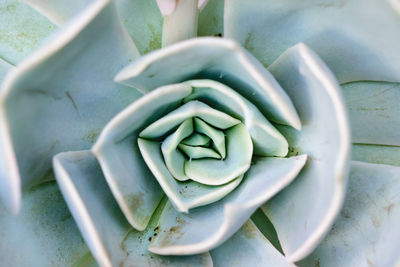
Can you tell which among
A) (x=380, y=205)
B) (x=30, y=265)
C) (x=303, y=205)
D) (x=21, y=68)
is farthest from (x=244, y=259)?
(x=21, y=68)

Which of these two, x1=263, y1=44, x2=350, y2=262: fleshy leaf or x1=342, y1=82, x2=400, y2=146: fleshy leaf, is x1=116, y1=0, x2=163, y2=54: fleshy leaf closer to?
x1=263, y1=44, x2=350, y2=262: fleshy leaf

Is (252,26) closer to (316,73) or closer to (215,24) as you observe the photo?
(215,24)

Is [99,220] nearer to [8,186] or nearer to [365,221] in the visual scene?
[8,186]

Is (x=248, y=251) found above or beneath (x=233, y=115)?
beneath

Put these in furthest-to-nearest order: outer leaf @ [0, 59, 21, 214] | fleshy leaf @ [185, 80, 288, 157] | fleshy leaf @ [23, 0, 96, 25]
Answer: fleshy leaf @ [23, 0, 96, 25] → fleshy leaf @ [185, 80, 288, 157] → outer leaf @ [0, 59, 21, 214]

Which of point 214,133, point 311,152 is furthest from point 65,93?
point 311,152

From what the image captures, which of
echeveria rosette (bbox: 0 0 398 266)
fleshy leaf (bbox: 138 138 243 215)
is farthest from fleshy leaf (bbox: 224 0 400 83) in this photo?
fleshy leaf (bbox: 138 138 243 215)

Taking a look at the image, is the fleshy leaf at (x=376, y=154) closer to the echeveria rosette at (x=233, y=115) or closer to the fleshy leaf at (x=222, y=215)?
the echeveria rosette at (x=233, y=115)
